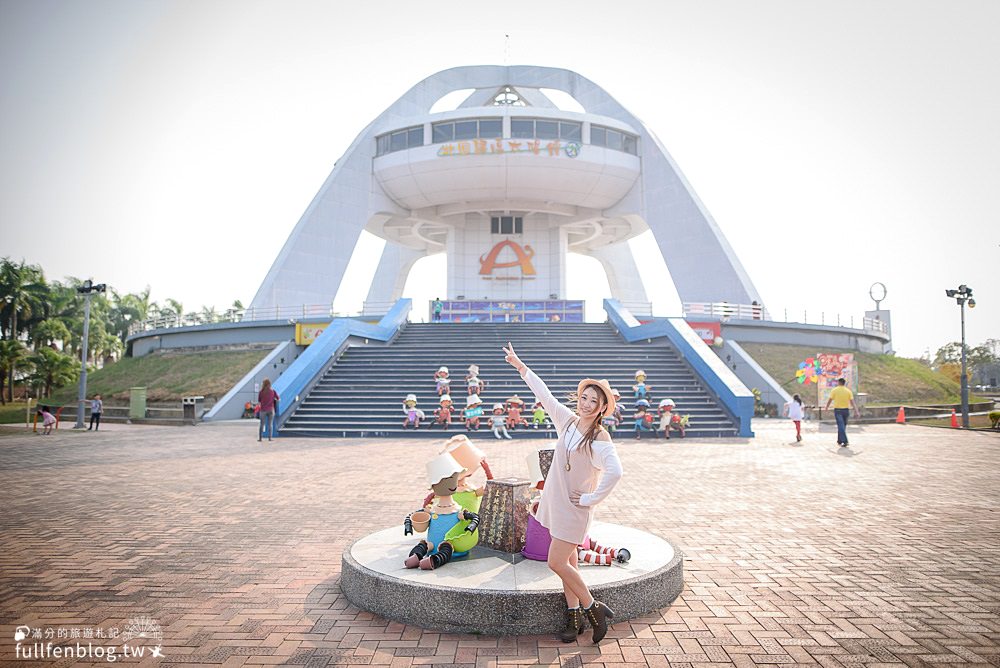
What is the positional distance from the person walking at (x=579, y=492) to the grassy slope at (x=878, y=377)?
81.3 ft

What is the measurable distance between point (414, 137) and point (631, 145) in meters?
13.6

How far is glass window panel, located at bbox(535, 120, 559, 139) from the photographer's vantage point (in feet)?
117

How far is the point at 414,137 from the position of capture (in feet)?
123

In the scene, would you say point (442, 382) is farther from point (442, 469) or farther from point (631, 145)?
point (631, 145)

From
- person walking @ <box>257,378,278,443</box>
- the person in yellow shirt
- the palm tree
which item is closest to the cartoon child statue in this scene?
person walking @ <box>257,378,278,443</box>

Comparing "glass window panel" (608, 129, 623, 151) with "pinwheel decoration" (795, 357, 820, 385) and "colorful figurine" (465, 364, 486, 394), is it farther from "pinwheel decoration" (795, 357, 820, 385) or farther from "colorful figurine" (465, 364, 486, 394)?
"colorful figurine" (465, 364, 486, 394)

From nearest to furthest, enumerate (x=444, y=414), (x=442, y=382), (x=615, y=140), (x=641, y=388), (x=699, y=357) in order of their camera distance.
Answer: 1. (x=444, y=414)
2. (x=641, y=388)
3. (x=442, y=382)
4. (x=699, y=357)
5. (x=615, y=140)

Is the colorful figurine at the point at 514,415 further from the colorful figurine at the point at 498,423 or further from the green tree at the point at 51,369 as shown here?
the green tree at the point at 51,369

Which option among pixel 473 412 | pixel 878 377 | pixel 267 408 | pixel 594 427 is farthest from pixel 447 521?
pixel 878 377

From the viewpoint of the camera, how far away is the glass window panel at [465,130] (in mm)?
35906

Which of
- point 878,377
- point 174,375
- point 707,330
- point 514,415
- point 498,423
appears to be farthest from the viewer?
point 878,377

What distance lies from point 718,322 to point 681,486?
71.1ft

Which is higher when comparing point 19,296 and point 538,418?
point 19,296

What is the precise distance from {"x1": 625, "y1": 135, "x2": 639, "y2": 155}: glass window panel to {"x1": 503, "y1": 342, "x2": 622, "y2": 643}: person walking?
1463 inches
